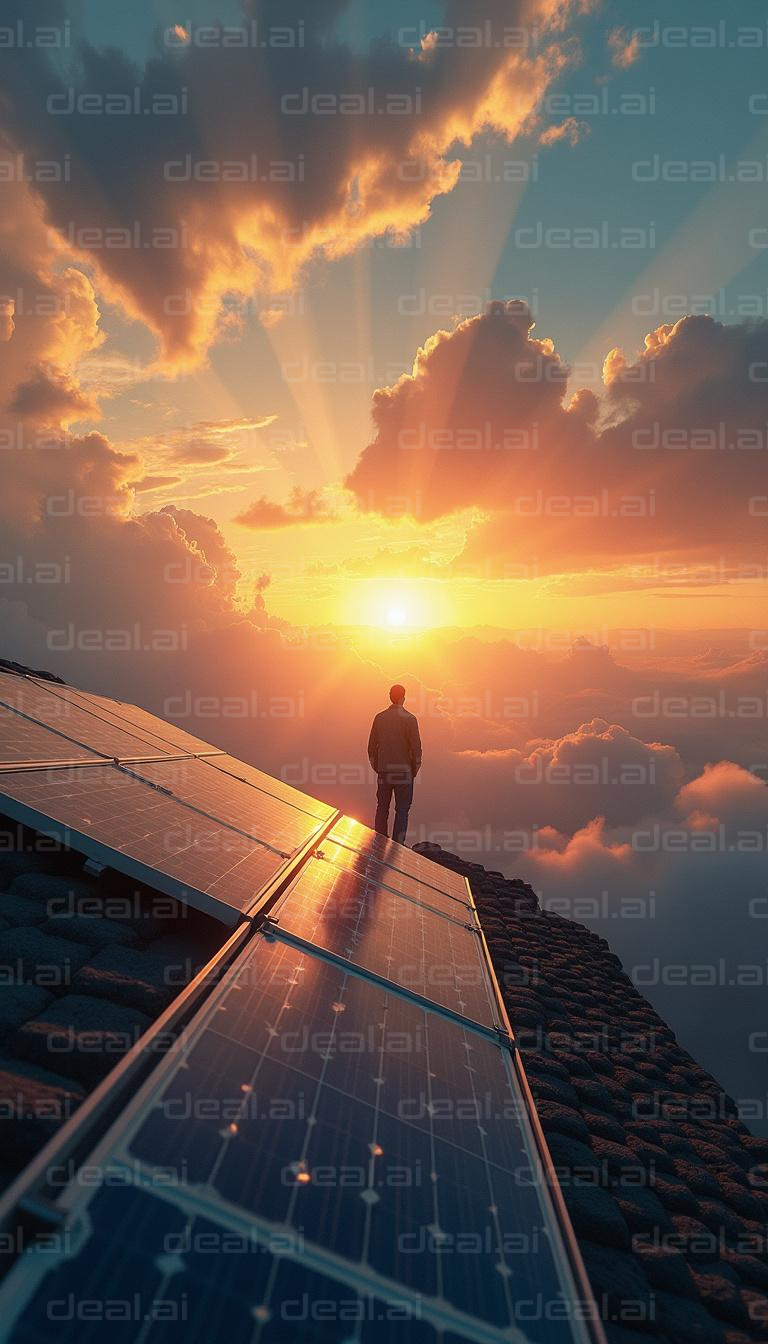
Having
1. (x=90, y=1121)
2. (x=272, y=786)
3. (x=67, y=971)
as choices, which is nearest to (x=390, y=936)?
(x=67, y=971)

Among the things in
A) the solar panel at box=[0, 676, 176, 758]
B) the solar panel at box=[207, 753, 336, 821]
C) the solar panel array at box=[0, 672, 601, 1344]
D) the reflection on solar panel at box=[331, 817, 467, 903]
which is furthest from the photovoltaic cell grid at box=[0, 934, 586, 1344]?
the solar panel at box=[207, 753, 336, 821]

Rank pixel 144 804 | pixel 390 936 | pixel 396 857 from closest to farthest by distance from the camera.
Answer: pixel 390 936, pixel 144 804, pixel 396 857

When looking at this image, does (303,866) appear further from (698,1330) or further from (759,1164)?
(759,1164)

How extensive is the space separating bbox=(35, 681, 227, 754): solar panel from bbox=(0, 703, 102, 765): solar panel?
2.38 metres

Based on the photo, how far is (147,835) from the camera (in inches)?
204

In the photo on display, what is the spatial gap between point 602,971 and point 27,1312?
8774mm

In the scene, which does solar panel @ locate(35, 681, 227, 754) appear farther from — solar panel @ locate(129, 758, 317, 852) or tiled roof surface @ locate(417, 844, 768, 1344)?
tiled roof surface @ locate(417, 844, 768, 1344)

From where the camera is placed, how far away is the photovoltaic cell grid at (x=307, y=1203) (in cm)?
192

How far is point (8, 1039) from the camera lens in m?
3.19

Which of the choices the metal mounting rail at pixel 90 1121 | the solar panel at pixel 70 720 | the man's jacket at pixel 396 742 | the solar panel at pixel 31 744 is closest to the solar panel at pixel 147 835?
the solar panel at pixel 31 744

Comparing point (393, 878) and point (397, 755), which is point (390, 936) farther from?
point (397, 755)

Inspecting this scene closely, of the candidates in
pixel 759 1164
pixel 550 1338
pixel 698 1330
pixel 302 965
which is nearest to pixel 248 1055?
pixel 302 965

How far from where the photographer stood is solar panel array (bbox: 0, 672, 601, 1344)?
1.92 meters

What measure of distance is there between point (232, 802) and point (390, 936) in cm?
318
